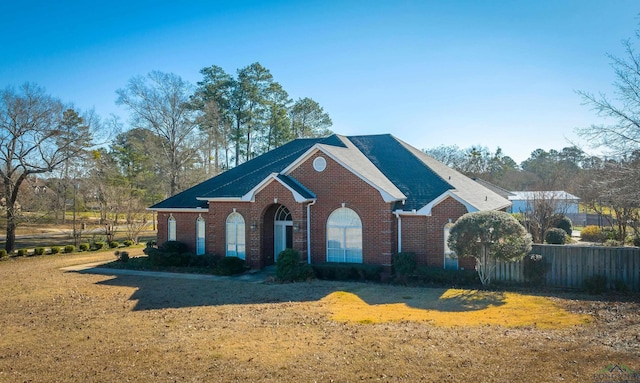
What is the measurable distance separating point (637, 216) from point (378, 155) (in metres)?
16.4

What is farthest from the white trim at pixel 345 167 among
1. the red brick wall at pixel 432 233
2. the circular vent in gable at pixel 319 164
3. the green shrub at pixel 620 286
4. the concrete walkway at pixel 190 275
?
the green shrub at pixel 620 286

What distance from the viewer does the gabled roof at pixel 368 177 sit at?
20375 millimetres

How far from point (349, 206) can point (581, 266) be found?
9468mm

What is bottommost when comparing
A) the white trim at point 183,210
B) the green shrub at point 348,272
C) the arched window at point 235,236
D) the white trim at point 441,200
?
the green shrub at point 348,272

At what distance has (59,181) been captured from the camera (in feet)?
131

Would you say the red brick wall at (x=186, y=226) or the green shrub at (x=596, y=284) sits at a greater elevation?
the red brick wall at (x=186, y=226)

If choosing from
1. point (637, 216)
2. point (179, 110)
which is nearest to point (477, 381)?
point (637, 216)

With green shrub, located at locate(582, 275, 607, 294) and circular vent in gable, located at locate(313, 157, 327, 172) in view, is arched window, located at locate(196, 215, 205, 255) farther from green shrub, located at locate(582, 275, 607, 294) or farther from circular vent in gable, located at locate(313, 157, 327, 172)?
green shrub, located at locate(582, 275, 607, 294)

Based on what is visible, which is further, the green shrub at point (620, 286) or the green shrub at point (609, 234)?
the green shrub at point (609, 234)

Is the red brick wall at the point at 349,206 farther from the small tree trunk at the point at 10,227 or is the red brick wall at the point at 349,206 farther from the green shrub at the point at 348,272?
the small tree trunk at the point at 10,227

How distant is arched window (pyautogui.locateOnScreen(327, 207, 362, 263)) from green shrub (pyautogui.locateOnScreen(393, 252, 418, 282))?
7.03 ft

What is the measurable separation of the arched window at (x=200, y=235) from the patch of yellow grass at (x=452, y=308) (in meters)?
11.0

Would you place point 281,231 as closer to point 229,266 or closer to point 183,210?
point 229,266

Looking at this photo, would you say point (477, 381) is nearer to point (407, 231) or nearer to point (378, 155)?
point (407, 231)
